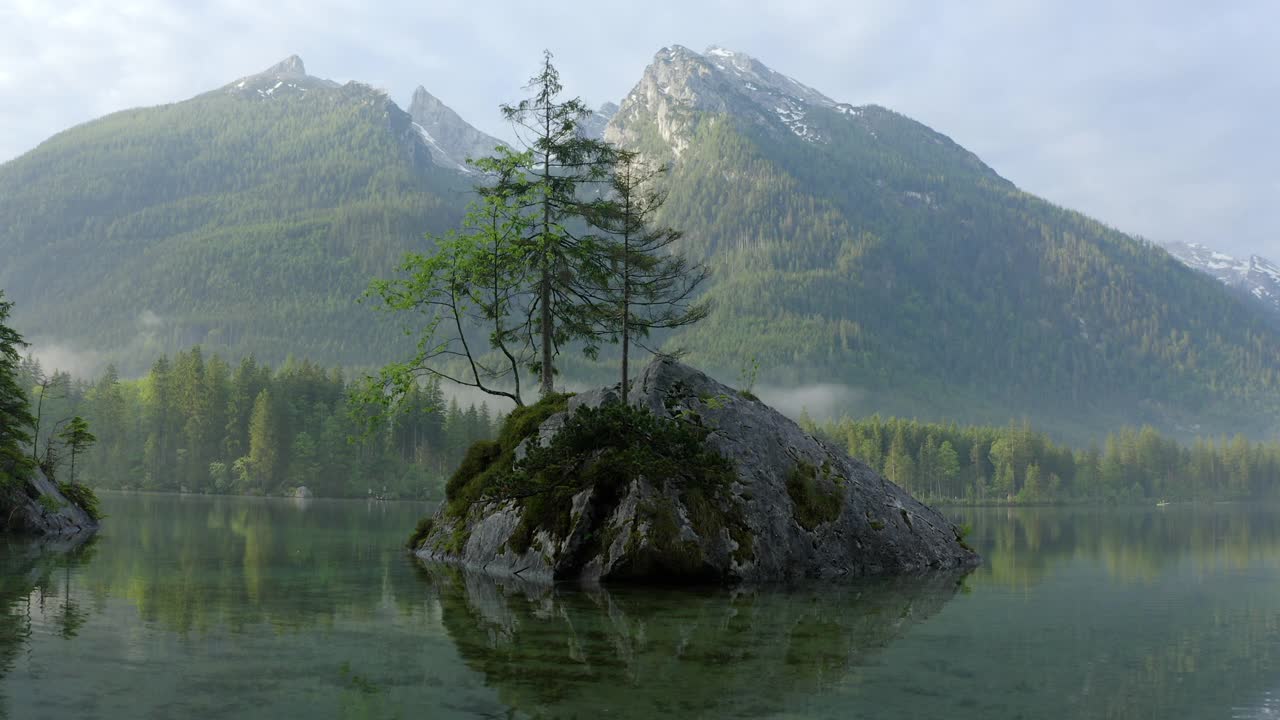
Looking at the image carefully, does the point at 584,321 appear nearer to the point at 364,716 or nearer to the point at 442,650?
the point at 442,650

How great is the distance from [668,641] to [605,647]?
1.19m

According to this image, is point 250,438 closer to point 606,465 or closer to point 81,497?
point 81,497

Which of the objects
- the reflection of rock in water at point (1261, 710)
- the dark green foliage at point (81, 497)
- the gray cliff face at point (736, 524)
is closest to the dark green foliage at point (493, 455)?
the gray cliff face at point (736, 524)

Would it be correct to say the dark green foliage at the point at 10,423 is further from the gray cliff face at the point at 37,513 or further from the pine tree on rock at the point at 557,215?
the pine tree on rock at the point at 557,215

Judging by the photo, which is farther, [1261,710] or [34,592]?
[34,592]

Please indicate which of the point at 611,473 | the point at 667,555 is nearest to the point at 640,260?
the point at 611,473

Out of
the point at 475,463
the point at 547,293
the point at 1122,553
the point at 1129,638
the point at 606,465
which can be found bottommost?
the point at 1122,553

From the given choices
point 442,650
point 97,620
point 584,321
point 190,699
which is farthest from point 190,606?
point 584,321

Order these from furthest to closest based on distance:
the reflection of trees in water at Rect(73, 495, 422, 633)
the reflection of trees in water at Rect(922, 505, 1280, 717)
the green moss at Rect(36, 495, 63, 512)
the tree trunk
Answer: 1. the green moss at Rect(36, 495, 63, 512)
2. the tree trunk
3. the reflection of trees in water at Rect(73, 495, 422, 633)
4. the reflection of trees in water at Rect(922, 505, 1280, 717)

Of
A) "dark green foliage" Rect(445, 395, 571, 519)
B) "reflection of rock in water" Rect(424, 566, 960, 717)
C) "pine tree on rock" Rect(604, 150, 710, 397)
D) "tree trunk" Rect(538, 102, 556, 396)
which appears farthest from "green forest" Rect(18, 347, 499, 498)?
"reflection of rock in water" Rect(424, 566, 960, 717)

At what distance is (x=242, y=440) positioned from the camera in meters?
145

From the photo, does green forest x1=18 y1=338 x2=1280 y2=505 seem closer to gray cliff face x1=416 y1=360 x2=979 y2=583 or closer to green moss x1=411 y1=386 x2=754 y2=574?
gray cliff face x1=416 y1=360 x2=979 y2=583

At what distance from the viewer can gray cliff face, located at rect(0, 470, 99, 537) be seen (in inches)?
1503

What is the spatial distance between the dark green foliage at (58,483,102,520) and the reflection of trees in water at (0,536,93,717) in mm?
12089
